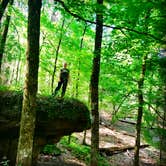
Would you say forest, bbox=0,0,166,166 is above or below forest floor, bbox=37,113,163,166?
above

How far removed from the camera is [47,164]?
14156 millimetres

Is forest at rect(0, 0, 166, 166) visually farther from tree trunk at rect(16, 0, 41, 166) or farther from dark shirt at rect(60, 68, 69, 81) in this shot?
dark shirt at rect(60, 68, 69, 81)

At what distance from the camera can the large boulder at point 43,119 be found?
1230 cm

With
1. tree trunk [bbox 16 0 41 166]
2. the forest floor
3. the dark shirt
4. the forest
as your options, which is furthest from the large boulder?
tree trunk [bbox 16 0 41 166]

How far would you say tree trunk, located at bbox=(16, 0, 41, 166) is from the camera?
7766mm

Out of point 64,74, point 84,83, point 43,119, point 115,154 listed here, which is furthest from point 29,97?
point 115,154

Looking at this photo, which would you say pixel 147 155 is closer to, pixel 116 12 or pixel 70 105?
pixel 70 105

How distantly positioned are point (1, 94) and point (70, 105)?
3.10 metres

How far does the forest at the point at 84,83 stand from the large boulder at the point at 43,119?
40mm

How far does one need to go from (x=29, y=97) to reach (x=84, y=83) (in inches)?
536

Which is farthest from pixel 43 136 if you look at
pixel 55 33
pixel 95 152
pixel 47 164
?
pixel 55 33

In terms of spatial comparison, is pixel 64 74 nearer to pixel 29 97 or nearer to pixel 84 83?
pixel 29 97

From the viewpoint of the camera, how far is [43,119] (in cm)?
1285

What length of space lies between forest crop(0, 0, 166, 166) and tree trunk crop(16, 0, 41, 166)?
26 mm
